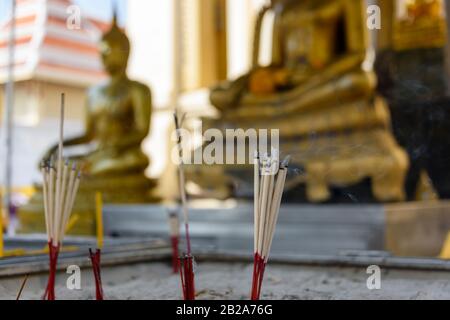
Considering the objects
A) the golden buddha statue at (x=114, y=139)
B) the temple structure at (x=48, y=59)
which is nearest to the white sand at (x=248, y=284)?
the golden buddha statue at (x=114, y=139)

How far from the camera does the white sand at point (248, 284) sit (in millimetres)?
971

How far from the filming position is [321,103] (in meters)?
2.50

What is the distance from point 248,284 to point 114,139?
1918mm

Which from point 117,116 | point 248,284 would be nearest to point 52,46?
point 117,116

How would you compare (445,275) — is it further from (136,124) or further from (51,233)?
(136,124)

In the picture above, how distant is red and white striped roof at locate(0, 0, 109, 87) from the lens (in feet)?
9.03

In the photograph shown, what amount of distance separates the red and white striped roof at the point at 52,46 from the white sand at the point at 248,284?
1482mm
